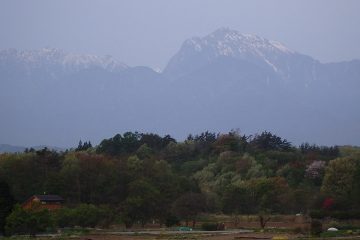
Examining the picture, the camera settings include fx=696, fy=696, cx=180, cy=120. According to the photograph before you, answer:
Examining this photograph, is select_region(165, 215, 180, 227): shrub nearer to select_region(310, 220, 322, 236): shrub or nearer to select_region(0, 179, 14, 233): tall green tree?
select_region(0, 179, 14, 233): tall green tree

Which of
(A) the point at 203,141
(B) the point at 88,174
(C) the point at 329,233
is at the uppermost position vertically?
(A) the point at 203,141

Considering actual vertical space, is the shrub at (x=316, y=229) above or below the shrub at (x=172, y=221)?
below

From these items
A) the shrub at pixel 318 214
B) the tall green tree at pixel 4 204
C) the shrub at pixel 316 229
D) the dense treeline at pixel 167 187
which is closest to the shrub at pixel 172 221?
the dense treeline at pixel 167 187

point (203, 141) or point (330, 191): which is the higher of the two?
point (203, 141)

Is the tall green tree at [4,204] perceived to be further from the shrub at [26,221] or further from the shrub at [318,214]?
the shrub at [318,214]

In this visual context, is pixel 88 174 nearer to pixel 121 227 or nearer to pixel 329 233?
pixel 121 227

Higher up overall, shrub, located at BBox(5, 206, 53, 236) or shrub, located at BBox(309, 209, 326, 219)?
shrub, located at BBox(309, 209, 326, 219)

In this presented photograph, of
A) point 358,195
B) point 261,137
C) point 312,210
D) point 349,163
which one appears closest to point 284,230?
point 312,210

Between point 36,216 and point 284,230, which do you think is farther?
point 284,230

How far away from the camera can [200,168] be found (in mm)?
95812

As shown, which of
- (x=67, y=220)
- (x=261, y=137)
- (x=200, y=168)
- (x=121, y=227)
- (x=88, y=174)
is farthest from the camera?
(x=261, y=137)

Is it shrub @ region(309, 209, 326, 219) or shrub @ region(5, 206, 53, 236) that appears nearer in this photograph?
shrub @ region(5, 206, 53, 236)

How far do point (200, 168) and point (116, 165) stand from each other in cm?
2539

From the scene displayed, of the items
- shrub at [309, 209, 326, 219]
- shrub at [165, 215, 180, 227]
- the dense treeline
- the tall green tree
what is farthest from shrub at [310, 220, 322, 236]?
the tall green tree
